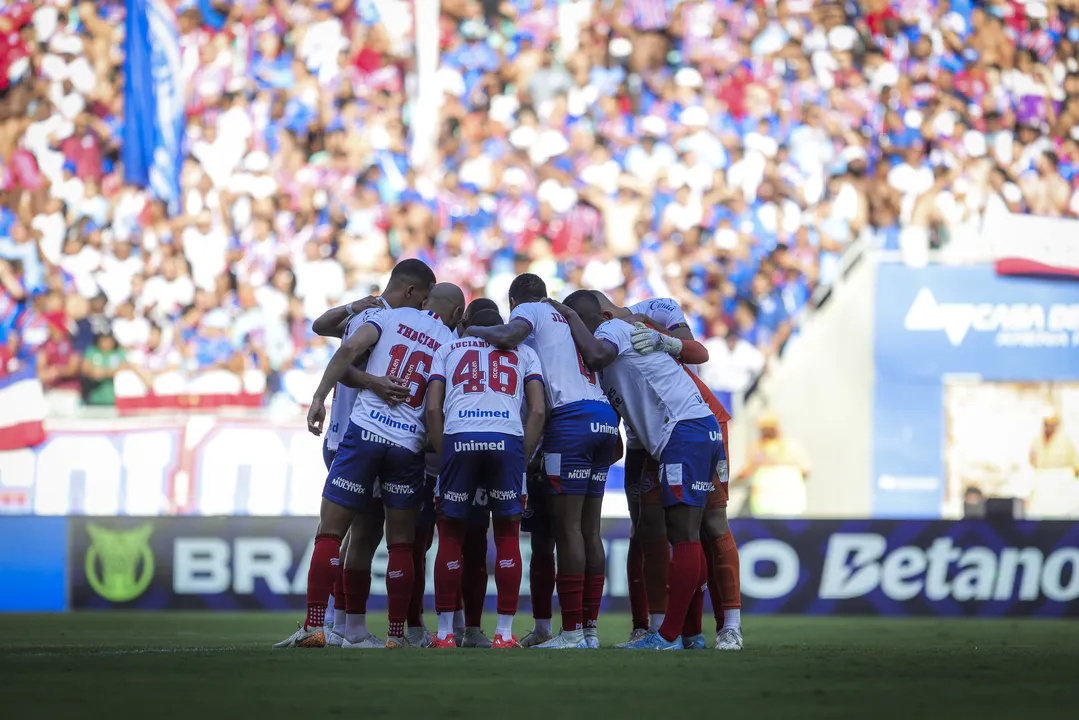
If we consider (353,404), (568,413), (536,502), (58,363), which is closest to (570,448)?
(568,413)

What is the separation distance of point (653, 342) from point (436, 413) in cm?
125

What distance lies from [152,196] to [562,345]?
12890 mm

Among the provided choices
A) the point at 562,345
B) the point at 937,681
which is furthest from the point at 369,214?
the point at 937,681

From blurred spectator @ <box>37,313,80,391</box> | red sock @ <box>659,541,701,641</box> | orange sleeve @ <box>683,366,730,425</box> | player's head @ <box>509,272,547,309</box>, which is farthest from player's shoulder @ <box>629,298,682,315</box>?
blurred spectator @ <box>37,313,80,391</box>

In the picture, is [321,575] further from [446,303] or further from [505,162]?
[505,162]

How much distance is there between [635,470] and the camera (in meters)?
8.35

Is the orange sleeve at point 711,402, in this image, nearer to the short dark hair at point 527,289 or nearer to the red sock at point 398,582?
the short dark hair at point 527,289

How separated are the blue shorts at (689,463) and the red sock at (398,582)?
1439mm

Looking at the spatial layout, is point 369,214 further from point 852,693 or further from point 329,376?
point 852,693

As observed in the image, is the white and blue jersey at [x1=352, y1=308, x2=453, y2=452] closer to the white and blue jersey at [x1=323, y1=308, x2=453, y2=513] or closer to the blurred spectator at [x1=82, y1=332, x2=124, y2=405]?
the white and blue jersey at [x1=323, y1=308, x2=453, y2=513]

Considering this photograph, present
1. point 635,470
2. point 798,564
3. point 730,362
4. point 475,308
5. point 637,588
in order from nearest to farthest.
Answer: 1. point 635,470
2. point 475,308
3. point 637,588
4. point 798,564
5. point 730,362

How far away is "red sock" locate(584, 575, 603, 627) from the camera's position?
27.2ft

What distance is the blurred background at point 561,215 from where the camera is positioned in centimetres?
1864

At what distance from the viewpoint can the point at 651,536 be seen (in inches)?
325
